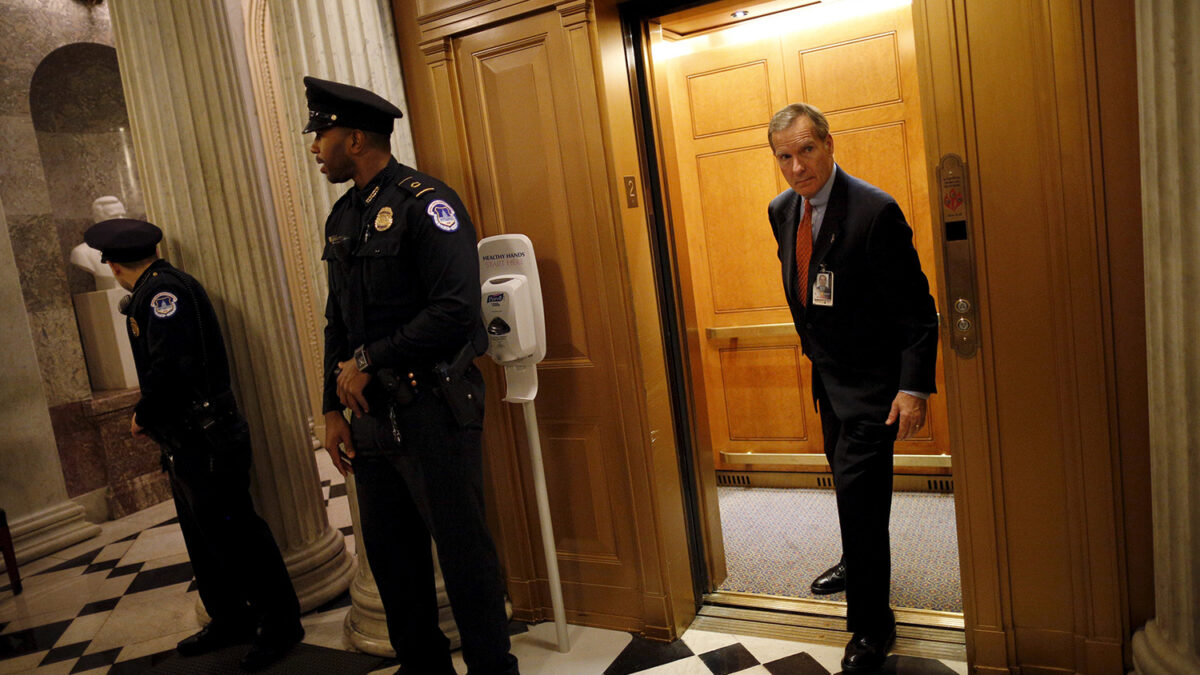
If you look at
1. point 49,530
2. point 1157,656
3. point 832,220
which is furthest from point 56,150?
point 1157,656

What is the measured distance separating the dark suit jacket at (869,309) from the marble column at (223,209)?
7.58 ft

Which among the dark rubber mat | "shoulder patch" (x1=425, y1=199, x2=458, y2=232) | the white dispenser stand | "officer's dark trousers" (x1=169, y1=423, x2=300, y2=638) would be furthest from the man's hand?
"officer's dark trousers" (x1=169, y1=423, x2=300, y2=638)

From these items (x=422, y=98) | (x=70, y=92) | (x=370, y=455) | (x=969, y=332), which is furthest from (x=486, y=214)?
(x=70, y=92)

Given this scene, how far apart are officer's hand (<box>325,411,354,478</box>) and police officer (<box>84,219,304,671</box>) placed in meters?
0.62

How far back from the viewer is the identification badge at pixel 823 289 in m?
2.43

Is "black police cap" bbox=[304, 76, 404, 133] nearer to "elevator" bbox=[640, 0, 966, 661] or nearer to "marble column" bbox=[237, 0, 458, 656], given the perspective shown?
"marble column" bbox=[237, 0, 458, 656]

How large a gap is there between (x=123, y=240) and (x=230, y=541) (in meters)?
1.17

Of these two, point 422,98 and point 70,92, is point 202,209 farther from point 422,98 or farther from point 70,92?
point 70,92

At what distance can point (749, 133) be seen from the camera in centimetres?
403

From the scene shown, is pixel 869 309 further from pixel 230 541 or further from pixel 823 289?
pixel 230 541

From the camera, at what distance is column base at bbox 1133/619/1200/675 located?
1.87 m

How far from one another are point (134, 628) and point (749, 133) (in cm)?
372

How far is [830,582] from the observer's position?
122 inches

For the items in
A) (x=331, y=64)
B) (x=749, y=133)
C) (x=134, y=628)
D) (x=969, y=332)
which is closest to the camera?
(x=969, y=332)
